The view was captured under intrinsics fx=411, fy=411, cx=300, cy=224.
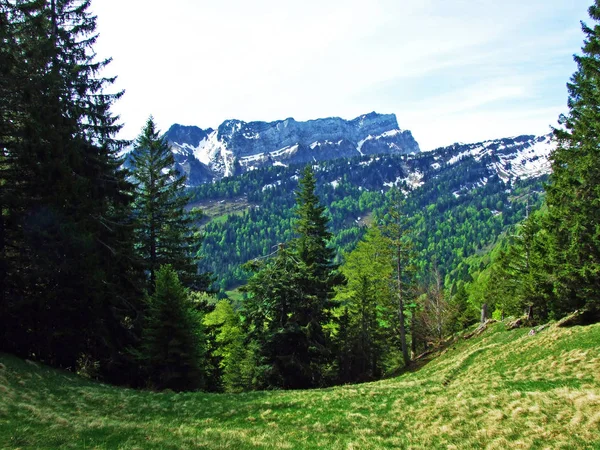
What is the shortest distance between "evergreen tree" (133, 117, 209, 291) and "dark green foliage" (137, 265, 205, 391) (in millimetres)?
5525

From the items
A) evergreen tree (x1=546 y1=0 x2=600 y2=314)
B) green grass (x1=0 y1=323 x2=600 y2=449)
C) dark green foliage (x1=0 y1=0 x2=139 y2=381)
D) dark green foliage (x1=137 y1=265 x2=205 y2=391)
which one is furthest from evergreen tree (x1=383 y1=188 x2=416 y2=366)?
dark green foliage (x1=0 y1=0 x2=139 y2=381)

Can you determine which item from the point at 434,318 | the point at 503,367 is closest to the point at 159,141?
the point at 503,367

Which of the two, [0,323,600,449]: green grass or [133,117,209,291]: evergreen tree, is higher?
[133,117,209,291]: evergreen tree

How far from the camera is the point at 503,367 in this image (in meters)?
23.3

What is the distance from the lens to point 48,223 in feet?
67.2

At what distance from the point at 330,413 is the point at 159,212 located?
19760 millimetres

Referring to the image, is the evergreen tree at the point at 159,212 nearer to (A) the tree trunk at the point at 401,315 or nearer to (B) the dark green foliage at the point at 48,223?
(B) the dark green foliage at the point at 48,223

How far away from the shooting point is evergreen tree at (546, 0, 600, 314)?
24.7 metres

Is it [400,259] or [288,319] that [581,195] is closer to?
[400,259]

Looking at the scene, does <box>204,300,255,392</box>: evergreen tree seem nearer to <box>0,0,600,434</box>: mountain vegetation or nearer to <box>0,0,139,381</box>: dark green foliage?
<box>0,0,600,434</box>: mountain vegetation

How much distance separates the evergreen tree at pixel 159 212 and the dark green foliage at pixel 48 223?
503 cm

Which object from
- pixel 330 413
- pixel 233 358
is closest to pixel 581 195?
pixel 330 413

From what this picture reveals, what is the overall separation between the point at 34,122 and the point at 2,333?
1042cm

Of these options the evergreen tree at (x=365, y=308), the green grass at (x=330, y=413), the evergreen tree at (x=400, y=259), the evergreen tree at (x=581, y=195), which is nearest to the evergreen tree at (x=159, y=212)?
the green grass at (x=330, y=413)
